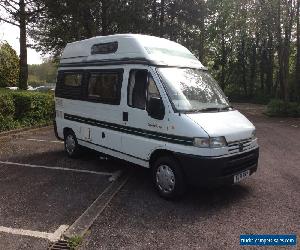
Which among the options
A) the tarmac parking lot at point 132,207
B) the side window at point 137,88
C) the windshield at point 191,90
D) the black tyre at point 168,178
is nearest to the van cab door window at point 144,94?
the side window at point 137,88

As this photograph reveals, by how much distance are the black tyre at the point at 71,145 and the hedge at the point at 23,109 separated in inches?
177

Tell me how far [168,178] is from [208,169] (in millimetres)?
819

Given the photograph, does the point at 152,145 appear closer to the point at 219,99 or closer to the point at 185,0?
the point at 219,99

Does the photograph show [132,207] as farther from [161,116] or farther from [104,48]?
[104,48]

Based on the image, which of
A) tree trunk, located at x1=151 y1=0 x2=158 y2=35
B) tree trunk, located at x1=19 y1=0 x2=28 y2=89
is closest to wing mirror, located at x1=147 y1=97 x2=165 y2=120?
tree trunk, located at x1=19 y1=0 x2=28 y2=89

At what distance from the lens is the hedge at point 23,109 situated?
43.3ft

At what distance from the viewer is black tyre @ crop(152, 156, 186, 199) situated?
6215 mm

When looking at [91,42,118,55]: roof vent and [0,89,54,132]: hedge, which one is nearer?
[91,42,118,55]: roof vent

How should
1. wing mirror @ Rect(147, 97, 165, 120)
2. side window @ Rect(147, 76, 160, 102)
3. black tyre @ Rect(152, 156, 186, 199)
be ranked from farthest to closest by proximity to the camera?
side window @ Rect(147, 76, 160, 102), wing mirror @ Rect(147, 97, 165, 120), black tyre @ Rect(152, 156, 186, 199)

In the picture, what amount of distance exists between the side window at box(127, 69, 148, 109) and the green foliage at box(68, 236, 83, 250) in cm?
280

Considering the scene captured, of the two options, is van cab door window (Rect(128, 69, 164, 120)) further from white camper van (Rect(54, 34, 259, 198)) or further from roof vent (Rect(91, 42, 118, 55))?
roof vent (Rect(91, 42, 118, 55))

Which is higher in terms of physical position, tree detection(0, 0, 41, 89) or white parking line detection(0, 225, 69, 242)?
tree detection(0, 0, 41, 89)

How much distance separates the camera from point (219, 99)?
7148 mm

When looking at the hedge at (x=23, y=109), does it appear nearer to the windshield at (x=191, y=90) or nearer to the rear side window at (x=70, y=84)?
the rear side window at (x=70, y=84)
